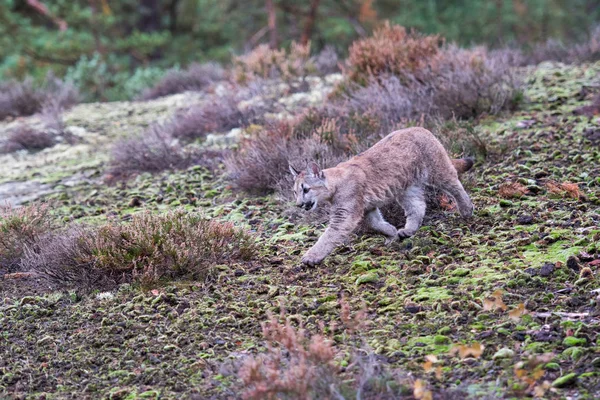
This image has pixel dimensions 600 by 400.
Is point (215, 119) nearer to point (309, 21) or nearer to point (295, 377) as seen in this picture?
point (295, 377)


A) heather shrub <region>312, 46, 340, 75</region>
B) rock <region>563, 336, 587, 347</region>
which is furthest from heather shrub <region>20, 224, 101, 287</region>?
heather shrub <region>312, 46, 340, 75</region>

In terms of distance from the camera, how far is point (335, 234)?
577cm

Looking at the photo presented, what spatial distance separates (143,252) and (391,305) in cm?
205

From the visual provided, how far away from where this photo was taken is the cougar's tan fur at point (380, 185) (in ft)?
19.0

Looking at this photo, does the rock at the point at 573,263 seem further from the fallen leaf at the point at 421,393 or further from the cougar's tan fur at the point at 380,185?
the fallen leaf at the point at 421,393

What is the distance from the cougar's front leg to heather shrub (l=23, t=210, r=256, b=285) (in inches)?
25.5

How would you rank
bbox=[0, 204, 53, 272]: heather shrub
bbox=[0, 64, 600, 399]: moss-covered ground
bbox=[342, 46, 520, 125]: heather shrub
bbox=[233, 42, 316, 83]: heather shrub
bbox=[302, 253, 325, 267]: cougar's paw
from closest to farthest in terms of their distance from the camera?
1. bbox=[0, 64, 600, 399]: moss-covered ground
2. bbox=[302, 253, 325, 267]: cougar's paw
3. bbox=[0, 204, 53, 272]: heather shrub
4. bbox=[342, 46, 520, 125]: heather shrub
5. bbox=[233, 42, 316, 83]: heather shrub

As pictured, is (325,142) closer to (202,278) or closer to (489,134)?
(489,134)

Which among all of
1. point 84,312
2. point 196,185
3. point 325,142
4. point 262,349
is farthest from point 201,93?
point 262,349

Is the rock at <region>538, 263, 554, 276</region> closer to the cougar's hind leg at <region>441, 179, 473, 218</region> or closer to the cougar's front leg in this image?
the cougar's hind leg at <region>441, 179, 473, 218</region>

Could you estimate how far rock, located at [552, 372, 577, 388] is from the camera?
365 cm

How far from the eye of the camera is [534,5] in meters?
19.4

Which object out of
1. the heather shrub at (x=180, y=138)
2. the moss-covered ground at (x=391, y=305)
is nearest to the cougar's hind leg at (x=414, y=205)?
the moss-covered ground at (x=391, y=305)

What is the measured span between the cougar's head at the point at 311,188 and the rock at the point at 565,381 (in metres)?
2.57
